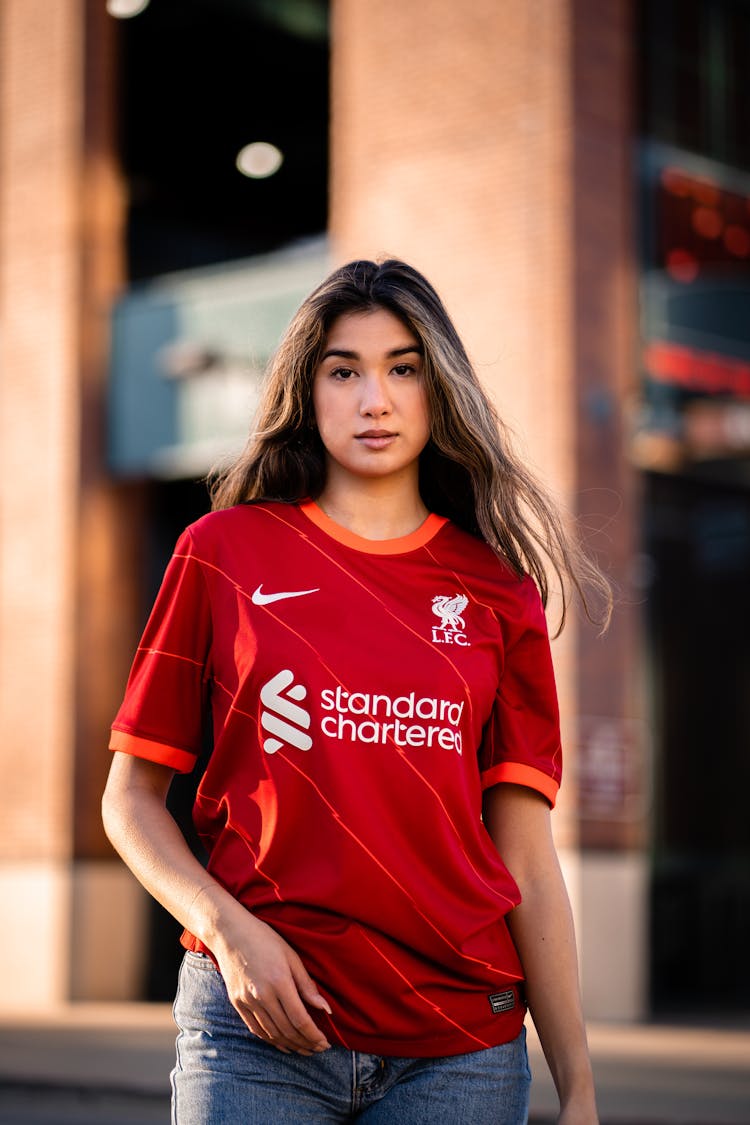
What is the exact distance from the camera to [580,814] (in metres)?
13.4

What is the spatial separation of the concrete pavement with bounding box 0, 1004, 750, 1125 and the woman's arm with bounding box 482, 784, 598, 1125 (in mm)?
6343

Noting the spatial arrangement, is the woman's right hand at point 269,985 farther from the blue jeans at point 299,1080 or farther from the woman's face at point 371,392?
the woman's face at point 371,392

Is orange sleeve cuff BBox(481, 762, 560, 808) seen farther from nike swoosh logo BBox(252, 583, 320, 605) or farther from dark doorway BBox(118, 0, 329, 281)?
dark doorway BBox(118, 0, 329, 281)

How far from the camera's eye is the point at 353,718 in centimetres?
244

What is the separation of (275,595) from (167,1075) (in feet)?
27.8

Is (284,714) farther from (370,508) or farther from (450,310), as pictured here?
(450,310)

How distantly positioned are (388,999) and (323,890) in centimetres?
16

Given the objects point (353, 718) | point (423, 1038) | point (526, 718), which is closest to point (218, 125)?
point (526, 718)

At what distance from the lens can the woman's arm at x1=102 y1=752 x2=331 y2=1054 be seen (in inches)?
90.4

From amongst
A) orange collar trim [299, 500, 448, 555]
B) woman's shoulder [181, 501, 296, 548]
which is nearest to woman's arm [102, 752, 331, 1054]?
woman's shoulder [181, 501, 296, 548]

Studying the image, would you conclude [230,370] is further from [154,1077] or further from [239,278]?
[154,1077]

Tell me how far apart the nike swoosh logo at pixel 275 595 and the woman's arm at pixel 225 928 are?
0.92 feet

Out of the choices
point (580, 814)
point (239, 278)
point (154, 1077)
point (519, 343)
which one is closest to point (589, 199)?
point (519, 343)

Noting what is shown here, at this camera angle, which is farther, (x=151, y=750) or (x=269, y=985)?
(x=151, y=750)
